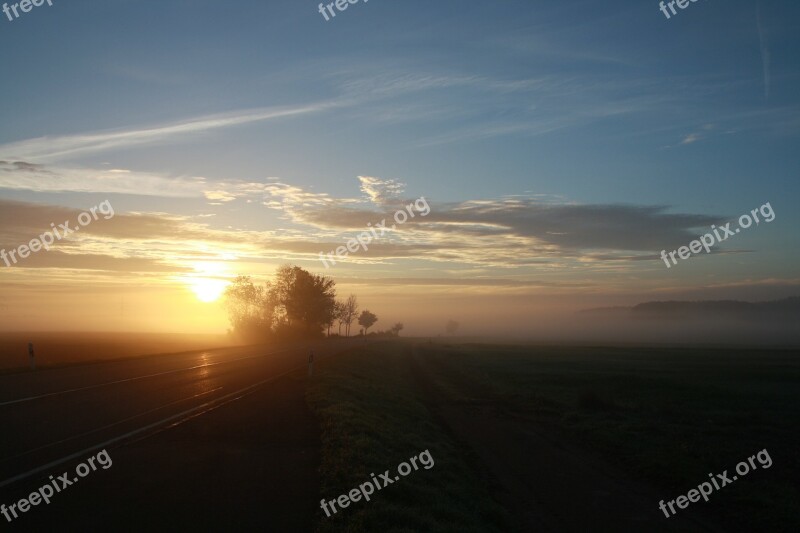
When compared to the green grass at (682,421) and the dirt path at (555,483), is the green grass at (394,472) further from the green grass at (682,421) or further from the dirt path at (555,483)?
the green grass at (682,421)

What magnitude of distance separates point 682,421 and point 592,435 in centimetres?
547

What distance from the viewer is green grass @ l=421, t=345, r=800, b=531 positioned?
615 inches

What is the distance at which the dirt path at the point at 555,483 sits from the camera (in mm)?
13031

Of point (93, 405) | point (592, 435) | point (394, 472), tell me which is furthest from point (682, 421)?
point (93, 405)

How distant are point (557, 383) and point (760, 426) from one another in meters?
17.9

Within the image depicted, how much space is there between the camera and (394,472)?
42.1 feet

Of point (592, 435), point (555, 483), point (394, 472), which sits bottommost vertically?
point (592, 435)

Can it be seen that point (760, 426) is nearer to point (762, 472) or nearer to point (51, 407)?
point (762, 472)

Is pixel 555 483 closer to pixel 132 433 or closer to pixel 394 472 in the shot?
pixel 394 472

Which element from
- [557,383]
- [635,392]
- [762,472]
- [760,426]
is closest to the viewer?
[762,472]

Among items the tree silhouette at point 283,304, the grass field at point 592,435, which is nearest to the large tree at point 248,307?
the tree silhouette at point 283,304

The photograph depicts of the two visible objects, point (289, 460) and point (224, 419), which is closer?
point (289, 460)

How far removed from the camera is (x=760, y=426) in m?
23.8

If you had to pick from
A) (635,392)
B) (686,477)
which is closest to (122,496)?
(686,477)
